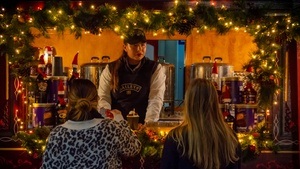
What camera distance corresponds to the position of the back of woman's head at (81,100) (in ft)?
10.4

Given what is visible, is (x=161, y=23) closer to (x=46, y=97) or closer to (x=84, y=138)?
(x=46, y=97)

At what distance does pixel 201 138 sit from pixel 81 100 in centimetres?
96

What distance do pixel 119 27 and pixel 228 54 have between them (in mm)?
3175

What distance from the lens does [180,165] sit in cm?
Answer: 296

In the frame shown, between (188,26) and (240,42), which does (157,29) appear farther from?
(240,42)

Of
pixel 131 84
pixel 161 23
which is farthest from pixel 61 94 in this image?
pixel 161 23

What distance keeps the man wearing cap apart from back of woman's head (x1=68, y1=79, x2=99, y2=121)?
82.3 inches

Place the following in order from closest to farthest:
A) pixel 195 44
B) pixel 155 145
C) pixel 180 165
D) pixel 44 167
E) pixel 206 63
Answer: pixel 180 165 < pixel 44 167 < pixel 155 145 < pixel 206 63 < pixel 195 44

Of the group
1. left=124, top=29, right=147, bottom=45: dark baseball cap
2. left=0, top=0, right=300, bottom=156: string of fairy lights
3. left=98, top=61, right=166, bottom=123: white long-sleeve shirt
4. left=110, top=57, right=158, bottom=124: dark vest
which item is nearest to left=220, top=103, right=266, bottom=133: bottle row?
left=0, top=0, right=300, bottom=156: string of fairy lights

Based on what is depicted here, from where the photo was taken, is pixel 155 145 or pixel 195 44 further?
pixel 195 44

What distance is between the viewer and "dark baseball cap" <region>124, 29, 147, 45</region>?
16.6ft

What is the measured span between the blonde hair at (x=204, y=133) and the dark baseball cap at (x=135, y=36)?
86.3 inches

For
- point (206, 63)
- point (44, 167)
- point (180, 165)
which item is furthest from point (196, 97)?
point (206, 63)

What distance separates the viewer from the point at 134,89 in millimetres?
5477
